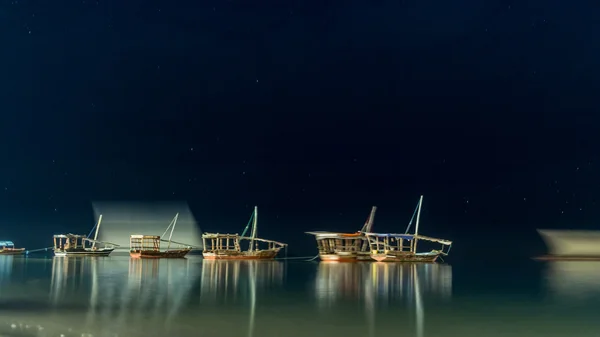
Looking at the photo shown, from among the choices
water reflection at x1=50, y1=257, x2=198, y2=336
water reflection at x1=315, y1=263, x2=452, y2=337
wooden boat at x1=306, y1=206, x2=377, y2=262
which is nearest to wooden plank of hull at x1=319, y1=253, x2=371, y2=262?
wooden boat at x1=306, y1=206, x2=377, y2=262

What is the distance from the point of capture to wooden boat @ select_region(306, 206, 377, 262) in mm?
48594

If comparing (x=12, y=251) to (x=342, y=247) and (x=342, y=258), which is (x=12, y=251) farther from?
(x=342, y=258)

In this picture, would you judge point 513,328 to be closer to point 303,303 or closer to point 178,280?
point 303,303

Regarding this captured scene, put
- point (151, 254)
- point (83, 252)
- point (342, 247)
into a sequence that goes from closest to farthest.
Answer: point (342, 247) → point (151, 254) → point (83, 252)

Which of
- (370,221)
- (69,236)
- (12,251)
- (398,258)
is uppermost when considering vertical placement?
(370,221)

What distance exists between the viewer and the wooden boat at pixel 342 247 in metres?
48.6

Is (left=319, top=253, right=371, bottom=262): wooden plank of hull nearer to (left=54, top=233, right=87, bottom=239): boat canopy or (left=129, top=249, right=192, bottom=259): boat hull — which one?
(left=129, top=249, right=192, bottom=259): boat hull

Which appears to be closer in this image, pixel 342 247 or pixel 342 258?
pixel 342 258

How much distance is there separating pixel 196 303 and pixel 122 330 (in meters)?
4.64

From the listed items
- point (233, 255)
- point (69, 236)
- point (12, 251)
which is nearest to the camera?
point (233, 255)

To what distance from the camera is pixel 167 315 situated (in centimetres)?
1435

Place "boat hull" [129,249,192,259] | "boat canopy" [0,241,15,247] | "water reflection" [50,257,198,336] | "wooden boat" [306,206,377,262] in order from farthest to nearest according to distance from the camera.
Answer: "boat canopy" [0,241,15,247] → "boat hull" [129,249,192,259] → "wooden boat" [306,206,377,262] → "water reflection" [50,257,198,336]

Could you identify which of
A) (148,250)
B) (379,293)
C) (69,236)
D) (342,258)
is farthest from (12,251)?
(379,293)

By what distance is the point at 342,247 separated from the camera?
49625mm
